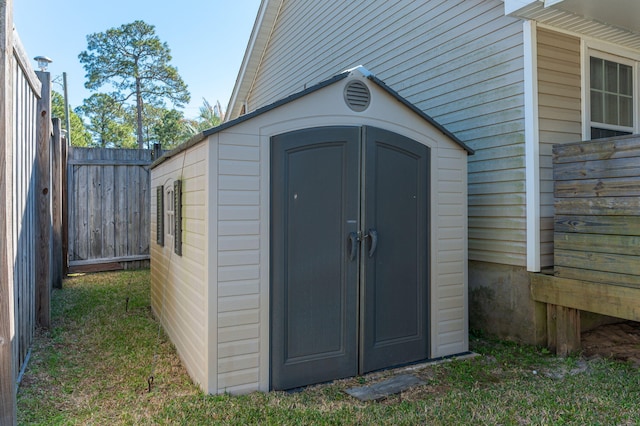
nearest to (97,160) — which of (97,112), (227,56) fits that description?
(97,112)

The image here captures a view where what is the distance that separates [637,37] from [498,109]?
156 centimetres

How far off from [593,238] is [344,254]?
6.94 feet

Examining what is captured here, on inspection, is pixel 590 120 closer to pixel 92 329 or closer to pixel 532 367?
pixel 532 367

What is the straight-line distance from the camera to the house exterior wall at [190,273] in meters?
3.23

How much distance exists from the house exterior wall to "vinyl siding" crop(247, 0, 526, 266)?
2.98 meters

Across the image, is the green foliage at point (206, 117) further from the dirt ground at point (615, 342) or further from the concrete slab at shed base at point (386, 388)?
the concrete slab at shed base at point (386, 388)

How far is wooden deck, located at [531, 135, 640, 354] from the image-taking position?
11.5ft

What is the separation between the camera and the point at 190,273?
12.0 feet

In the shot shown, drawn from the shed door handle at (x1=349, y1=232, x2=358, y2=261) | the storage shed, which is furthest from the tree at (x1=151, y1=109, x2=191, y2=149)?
the shed door handle at (x1=349, y1=232, x2=358, y2=261)

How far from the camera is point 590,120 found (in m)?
4.56

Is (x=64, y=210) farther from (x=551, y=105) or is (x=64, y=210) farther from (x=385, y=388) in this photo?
(x=551, y=105)

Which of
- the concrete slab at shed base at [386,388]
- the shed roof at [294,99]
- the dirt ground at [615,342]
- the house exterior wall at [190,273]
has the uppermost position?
the shed roof at [294,99]

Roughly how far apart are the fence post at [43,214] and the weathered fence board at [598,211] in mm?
5029

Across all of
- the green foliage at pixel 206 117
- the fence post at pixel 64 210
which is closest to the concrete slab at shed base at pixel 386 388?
the fence post at pixel 64 210
